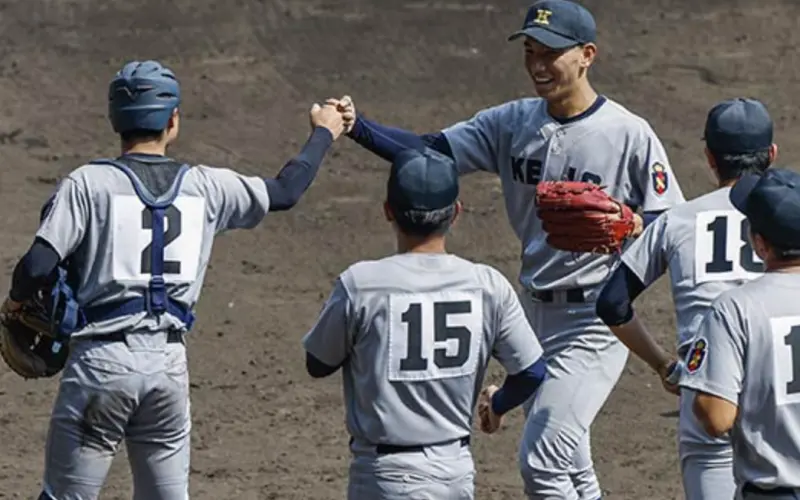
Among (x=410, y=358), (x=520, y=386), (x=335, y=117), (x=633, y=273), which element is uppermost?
(x=335, y=117)

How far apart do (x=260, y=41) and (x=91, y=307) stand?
7729mm

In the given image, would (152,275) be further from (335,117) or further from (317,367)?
(335,117)

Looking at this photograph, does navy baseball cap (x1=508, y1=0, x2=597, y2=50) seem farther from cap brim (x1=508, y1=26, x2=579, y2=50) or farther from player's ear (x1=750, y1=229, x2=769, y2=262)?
player's ear (x1=750, y1=229, x2=769, y2=262)

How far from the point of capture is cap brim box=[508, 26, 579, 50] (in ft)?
21.0

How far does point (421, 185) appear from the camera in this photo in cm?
520

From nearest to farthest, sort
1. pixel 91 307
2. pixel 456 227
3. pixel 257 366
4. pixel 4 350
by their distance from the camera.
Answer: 1. pixel 91 307
2. pixel 4 350
3. pixel 257 366
4. pixel 456 227

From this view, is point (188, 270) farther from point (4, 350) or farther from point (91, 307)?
point (4, 350)

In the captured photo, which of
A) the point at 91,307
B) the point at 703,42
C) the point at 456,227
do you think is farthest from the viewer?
the point at 703,42

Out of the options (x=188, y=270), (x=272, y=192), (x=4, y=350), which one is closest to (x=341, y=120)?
(x=272, y=192)

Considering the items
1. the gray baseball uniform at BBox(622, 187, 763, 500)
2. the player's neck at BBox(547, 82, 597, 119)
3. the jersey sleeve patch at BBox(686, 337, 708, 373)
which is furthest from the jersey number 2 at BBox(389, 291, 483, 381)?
the player's neck at BBox(547, 82, 597, 119)

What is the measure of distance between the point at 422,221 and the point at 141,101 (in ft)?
3.77

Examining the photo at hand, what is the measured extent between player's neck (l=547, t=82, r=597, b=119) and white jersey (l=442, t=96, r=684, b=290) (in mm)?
27

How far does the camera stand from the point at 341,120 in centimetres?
651

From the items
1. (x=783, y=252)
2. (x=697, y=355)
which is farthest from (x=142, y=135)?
(x=783, y=252)
